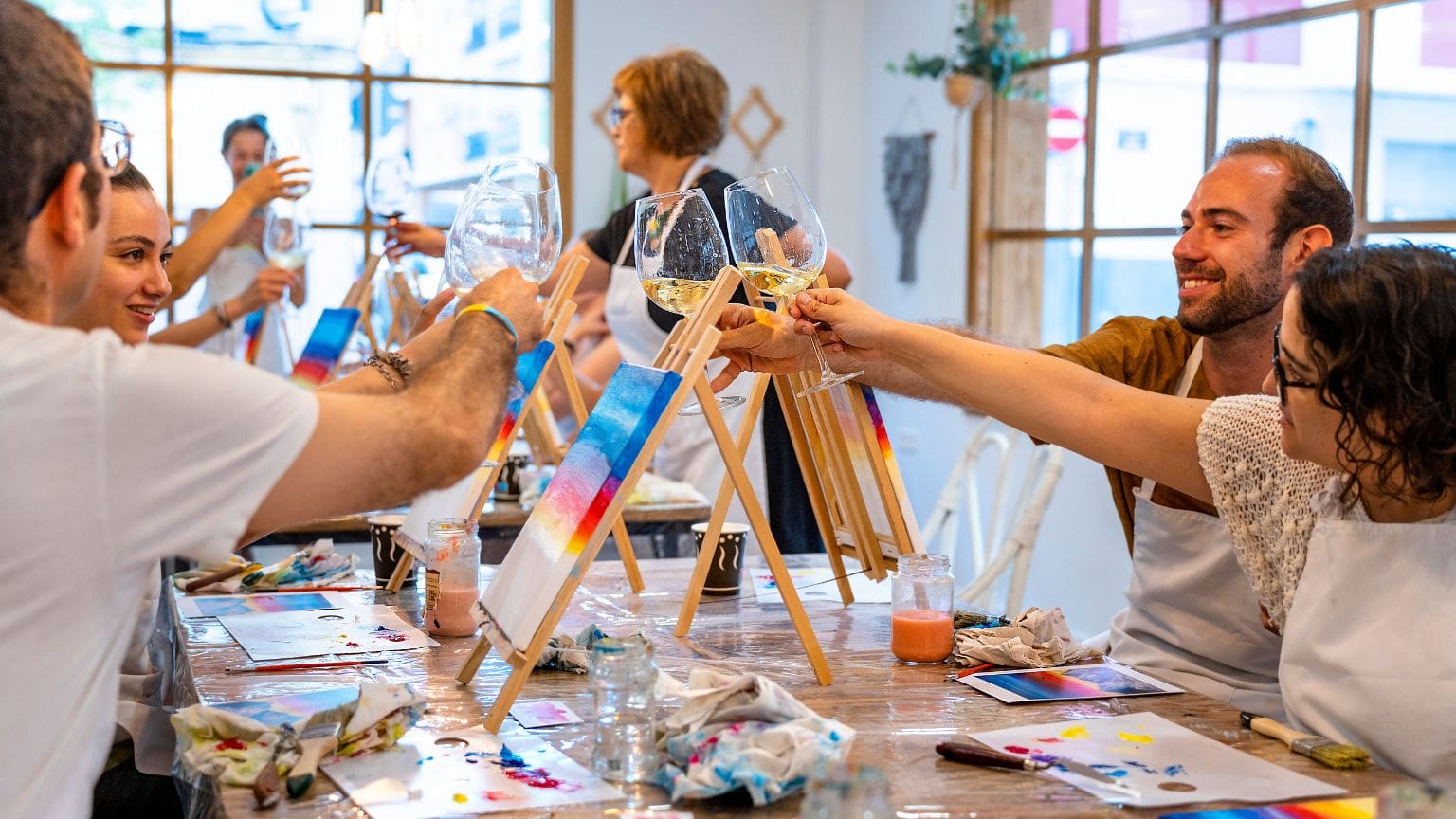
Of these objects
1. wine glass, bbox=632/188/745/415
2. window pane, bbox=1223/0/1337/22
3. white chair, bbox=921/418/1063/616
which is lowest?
white chair, bbox=921/418/1063/616

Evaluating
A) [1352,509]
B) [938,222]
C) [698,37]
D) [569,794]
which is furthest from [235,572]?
[698,37]

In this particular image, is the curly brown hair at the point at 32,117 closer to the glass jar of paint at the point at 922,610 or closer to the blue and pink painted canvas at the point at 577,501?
the blue and pink painted canvas at the point at 577,501

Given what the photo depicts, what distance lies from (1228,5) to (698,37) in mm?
2598

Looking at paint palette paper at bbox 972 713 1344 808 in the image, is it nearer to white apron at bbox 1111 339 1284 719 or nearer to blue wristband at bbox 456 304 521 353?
white apron at bbox 1111 339 1284 719

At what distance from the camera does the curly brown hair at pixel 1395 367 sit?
1419 mm

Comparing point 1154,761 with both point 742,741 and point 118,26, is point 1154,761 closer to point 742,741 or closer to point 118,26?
point 742,741

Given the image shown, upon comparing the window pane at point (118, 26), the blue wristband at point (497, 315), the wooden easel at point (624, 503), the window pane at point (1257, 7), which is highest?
the window pane at point (118, 26)

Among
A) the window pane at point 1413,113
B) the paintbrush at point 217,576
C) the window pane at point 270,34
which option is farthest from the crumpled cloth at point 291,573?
the window pane at point 270,34

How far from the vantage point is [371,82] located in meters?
5.89

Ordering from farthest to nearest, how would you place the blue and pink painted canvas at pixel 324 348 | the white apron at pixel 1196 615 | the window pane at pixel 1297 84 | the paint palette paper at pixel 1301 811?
the window pane at pixel 1297 84
the blue and pink painted canvas at pixel 324 348
the white apron at pixel 1196 615
the paint palette paper at pixel 1301 811

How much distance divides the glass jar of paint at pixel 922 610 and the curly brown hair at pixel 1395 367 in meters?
0.55

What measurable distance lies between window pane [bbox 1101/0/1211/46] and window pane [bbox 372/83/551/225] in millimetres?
2451

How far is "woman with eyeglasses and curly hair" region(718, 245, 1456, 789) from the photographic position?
1.42 meters

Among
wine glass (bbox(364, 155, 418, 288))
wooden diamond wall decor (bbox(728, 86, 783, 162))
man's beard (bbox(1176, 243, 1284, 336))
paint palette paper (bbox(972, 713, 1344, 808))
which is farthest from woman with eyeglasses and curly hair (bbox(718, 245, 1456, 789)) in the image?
wooden diamond wall decor (bbox(728, 86, 783, 162))
